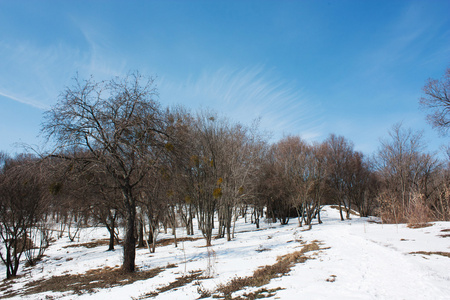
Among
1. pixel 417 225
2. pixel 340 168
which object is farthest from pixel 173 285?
pixel 340 168

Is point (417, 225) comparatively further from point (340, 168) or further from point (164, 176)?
point (340, 168)

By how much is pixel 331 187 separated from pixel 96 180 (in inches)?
1188

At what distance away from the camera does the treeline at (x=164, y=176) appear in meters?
10.5

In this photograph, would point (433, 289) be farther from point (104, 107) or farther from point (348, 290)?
point (104, 107)

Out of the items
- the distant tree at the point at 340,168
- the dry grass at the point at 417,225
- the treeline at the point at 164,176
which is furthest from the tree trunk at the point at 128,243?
the distant tree at the point at 340,168

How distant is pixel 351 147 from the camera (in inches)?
1387

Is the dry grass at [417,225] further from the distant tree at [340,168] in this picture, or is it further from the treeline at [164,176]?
the distant tree at [340,168]

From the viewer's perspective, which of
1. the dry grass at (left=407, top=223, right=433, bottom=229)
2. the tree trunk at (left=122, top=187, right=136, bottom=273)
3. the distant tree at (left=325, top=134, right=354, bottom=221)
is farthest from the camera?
the distant tree at (left=325, top=134, right=354, bottom=221)

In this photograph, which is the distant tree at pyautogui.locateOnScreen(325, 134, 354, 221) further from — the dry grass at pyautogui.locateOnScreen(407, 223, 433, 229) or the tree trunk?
the tree trunk

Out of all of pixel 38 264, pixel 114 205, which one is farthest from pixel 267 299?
pixel 38 264

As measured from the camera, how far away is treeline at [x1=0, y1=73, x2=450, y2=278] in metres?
10.5

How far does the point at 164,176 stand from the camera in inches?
436

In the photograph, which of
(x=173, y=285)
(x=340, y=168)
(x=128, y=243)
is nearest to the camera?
(x=173, y=285)

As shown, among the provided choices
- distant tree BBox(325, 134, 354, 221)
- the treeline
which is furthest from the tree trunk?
distant tree BBox(325, 134, 354, 221)
